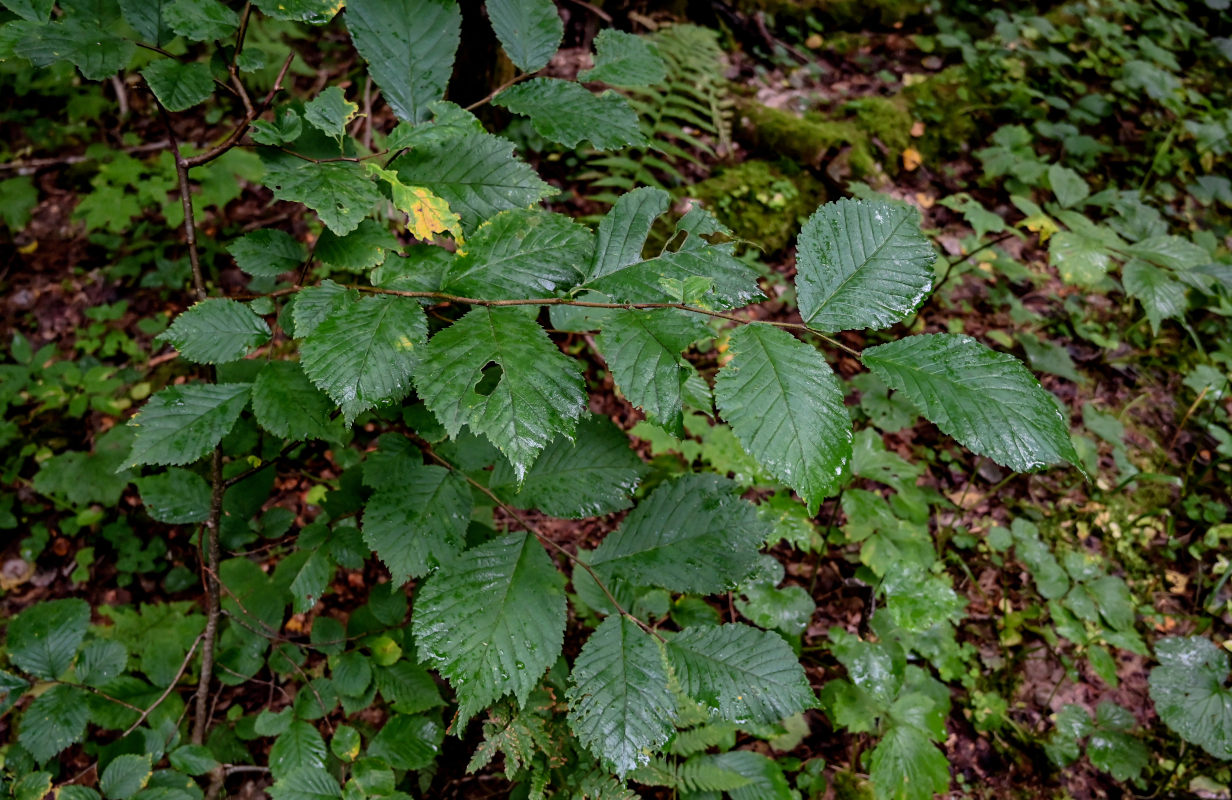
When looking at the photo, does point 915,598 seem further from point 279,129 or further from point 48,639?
point 48,639

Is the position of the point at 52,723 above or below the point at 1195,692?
above

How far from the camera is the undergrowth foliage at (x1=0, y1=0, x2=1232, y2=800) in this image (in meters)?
0.98

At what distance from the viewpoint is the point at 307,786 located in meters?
1.61

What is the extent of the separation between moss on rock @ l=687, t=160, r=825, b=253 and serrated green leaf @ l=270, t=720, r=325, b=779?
288 centimetres

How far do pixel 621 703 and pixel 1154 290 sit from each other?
111 inches

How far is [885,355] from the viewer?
3.38 ft

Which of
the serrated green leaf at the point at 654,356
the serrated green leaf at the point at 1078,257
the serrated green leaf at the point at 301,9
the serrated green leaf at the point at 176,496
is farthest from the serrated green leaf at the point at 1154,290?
the serrated green leaf at the point at 176,496

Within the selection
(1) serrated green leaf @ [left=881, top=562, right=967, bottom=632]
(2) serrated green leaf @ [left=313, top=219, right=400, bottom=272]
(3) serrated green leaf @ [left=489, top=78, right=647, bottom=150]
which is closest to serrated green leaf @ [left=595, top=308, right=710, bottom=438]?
(3) serrated green leaf @ [left=489, top=78, right=647, bottom=150]

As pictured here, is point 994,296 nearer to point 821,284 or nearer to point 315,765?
point 821,284

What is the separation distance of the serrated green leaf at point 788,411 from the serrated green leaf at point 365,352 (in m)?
0.49

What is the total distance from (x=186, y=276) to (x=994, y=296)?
4600 mm

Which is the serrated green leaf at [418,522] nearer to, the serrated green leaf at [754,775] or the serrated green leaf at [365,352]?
the serrated green leaf at [365,352]

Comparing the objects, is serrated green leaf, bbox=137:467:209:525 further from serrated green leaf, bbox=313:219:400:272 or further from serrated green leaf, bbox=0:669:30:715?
serrated green leaf, bbox=313:219:400:272

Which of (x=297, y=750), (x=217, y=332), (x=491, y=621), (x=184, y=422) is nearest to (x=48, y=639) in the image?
(x=297, y=750)
